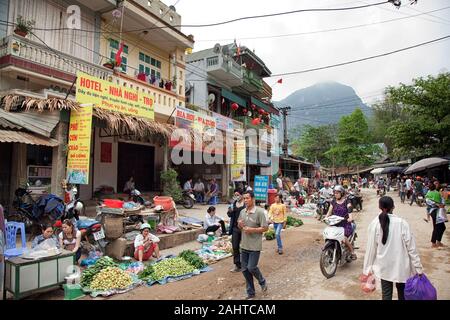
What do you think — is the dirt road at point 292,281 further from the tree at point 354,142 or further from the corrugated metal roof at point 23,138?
the tree at point 354,142

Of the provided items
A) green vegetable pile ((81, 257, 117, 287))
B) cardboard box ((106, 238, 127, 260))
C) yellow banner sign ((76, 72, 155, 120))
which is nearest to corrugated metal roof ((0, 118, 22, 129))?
yellow banner sign ((76, 72, 155, 120))

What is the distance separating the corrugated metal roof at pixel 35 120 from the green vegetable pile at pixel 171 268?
505cm

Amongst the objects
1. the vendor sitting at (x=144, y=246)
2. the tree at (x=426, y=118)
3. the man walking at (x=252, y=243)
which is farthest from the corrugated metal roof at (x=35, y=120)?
the tree at (x=426, y=118)

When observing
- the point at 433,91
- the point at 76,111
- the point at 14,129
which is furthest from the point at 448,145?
the point at 14,129

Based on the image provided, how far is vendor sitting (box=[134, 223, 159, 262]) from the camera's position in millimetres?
6652

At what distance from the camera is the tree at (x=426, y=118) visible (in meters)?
20.5

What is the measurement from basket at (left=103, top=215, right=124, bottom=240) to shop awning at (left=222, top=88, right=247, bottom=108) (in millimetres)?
15523

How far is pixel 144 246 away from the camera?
6762mm

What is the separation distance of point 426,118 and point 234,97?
14.4 metres

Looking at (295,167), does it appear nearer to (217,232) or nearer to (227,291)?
(217,232)

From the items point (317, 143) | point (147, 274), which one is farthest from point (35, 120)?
point (317, 143)

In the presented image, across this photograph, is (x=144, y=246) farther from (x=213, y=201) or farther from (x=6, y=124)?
(x=213, y=201)

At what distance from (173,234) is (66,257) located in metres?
3.74

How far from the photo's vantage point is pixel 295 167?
35250 millimetres
